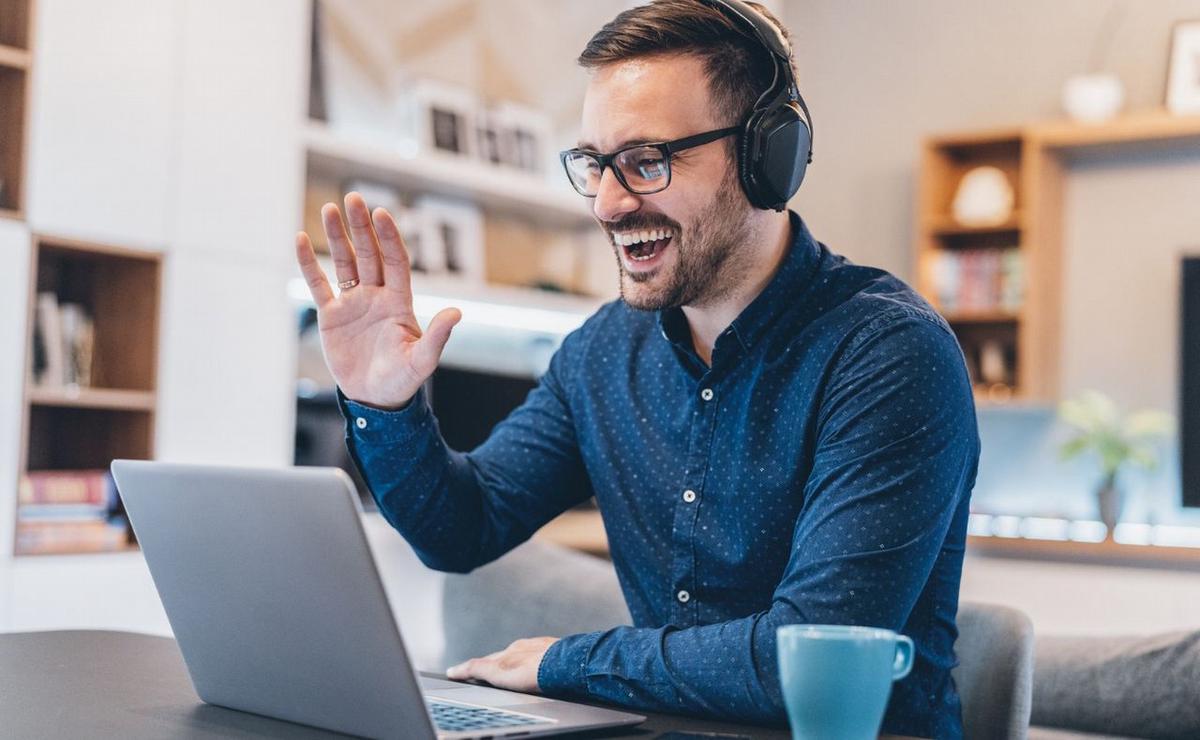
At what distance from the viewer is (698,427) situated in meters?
1.47

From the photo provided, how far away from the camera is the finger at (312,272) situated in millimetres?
1269

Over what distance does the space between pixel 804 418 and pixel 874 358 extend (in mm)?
101

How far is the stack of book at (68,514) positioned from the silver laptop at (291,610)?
2.21 m

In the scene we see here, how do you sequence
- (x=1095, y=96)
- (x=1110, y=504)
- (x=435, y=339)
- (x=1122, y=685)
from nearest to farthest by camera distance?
1. (x=435, y=339)
2. (x=1122, y=685)
3. (x=1110, y=504)
4. (x=1095, y=96)

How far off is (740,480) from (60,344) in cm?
236

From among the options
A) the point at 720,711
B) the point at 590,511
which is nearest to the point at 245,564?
the point at 720,711

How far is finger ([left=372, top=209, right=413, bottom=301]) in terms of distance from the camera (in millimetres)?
1255

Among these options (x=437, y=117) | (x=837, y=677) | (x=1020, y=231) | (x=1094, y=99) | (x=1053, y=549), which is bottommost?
(x=1053, y=549)

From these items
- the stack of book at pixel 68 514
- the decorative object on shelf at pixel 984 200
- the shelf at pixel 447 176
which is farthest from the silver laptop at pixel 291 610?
the decorative object on shelf at pixel 984 200

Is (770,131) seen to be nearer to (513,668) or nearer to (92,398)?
(513,668)

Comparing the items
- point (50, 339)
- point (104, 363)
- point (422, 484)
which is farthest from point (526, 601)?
point (104, 363)

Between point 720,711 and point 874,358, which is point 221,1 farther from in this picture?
point 720,711

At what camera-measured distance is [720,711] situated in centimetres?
108

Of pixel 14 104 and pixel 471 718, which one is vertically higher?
pixel 14 104
